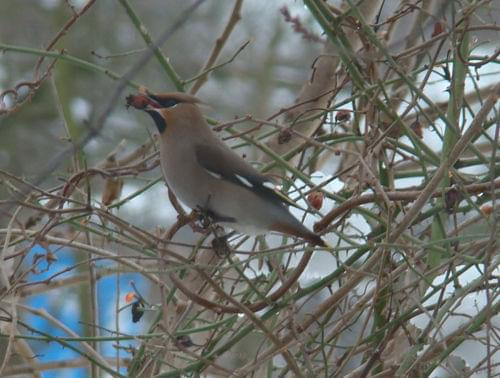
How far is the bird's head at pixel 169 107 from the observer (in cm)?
243

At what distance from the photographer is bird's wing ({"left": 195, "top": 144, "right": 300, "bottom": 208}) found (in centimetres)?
235

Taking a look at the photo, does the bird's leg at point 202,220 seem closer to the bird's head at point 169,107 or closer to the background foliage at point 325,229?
the background foliage at point 325,229

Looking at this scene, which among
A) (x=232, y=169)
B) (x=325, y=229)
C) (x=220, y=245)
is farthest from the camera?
(x=232, y=169)

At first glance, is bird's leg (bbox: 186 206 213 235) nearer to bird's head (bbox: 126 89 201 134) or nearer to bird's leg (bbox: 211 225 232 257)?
bird's leg (bbox: 211 225 232 257)

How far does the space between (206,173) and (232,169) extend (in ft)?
0.21

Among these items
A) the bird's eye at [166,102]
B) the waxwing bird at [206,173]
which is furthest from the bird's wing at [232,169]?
the bird's eye at [166,102]

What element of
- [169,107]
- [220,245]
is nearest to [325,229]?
[220,245]

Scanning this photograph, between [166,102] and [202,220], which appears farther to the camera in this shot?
[166,102]

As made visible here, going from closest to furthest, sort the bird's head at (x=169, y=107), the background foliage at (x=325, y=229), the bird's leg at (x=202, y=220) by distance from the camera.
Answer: the background foliage at (x=325, y=229)
the bird's leg at (x=202, y=220)
the bird's head at (x=169, y=107)

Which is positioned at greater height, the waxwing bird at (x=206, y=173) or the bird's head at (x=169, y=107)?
the bird's head at (x=169, y=107)

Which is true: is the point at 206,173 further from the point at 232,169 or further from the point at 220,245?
the point at 220,245

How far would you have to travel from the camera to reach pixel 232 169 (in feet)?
7.94

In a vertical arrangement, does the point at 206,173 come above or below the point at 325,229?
above

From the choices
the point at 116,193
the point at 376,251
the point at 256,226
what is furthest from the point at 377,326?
the point at 116,193
